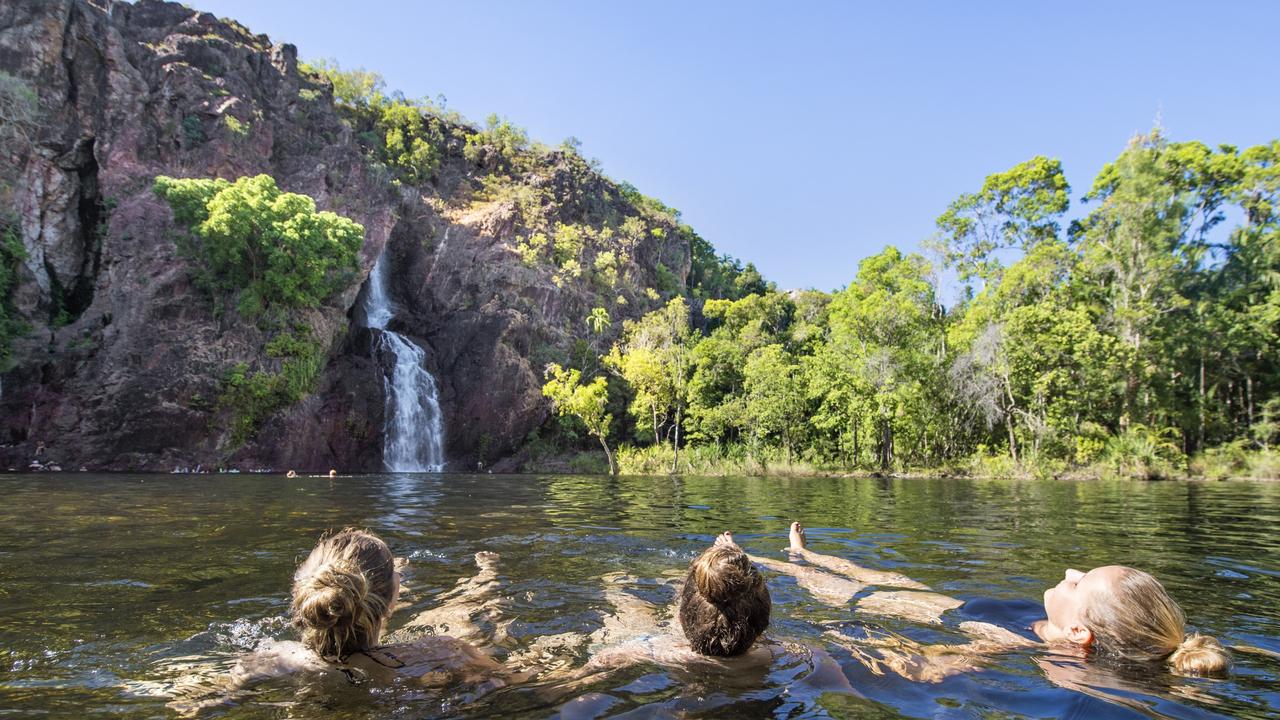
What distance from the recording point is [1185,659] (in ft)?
12.3

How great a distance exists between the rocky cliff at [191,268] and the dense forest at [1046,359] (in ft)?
32.7

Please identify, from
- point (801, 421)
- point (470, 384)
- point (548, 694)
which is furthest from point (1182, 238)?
point (548, 694)

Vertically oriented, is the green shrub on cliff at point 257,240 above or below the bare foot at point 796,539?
above

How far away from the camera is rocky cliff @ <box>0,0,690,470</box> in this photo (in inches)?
1371

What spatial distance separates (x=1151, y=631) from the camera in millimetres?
3773

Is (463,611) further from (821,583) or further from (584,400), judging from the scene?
(584,400)

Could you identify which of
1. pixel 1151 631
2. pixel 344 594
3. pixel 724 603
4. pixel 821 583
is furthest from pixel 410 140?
pixel 1151 631

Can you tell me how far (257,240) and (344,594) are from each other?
4168 centimetres

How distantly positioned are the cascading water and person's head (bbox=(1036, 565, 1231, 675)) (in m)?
39.7

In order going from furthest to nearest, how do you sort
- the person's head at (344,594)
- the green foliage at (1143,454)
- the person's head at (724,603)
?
the green foliage at (1143,454) < the person's head at (724,603) < the person's head at (344,594)

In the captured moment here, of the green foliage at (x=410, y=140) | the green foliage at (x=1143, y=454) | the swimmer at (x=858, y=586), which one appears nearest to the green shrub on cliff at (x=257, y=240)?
the green foliage at (x=410, y=140)

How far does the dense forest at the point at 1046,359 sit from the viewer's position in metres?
33.6

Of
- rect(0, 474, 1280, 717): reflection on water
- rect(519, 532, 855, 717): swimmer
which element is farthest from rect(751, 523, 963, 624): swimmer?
rect(519, 532, 855, 717): swimmer

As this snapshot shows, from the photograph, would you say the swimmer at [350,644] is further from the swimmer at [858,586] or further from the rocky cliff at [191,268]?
the rocky cliff at [191,268]
